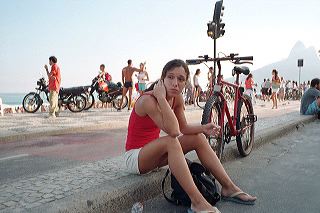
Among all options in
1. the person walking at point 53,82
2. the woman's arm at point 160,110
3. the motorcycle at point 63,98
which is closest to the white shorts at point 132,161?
the woman's arm at point 160,110

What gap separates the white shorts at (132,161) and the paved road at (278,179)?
341 millimetres

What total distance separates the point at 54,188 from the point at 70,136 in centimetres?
468

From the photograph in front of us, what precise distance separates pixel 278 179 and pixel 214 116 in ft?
3.52

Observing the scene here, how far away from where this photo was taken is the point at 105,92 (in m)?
15.5

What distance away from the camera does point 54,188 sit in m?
3.27

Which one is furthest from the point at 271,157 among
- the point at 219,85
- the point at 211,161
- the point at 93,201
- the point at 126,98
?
the point at 126,98

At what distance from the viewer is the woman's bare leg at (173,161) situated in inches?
115

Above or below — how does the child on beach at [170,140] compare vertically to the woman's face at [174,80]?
below

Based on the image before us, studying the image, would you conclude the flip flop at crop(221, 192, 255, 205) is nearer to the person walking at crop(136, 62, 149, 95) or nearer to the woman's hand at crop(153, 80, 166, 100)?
the woman's hand at crop(153, 80, 166, 100)

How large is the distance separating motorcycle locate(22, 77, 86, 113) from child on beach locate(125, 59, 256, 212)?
435 inches

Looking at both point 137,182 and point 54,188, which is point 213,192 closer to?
point 137,182

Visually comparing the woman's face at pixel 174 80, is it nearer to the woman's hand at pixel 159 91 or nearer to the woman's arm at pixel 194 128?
the woman's hand at pixel 159 91

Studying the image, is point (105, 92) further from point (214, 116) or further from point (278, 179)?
point (278, 179)

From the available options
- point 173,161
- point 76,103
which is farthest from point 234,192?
point 76,103
